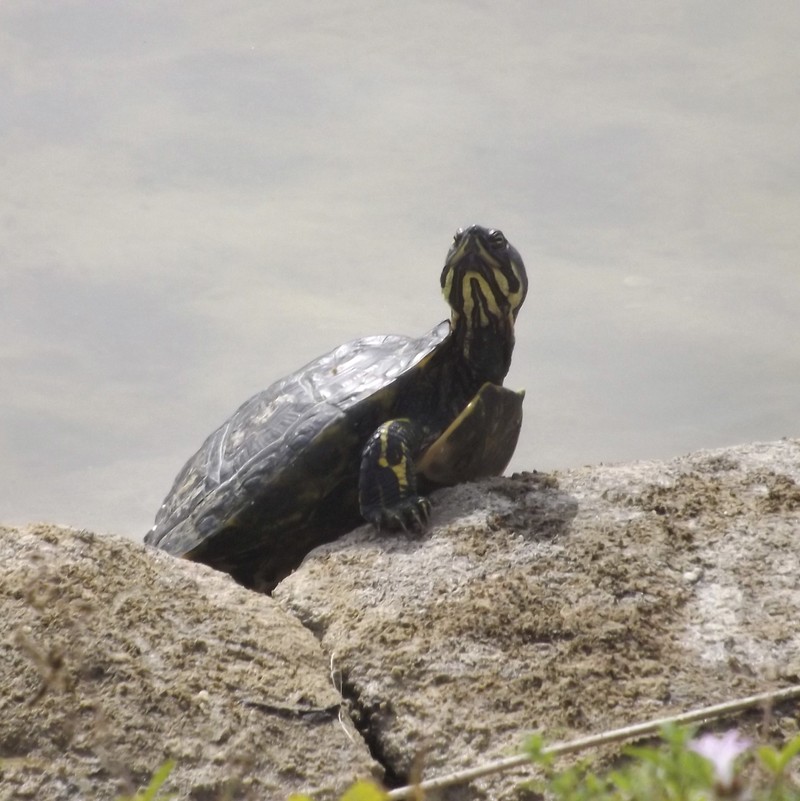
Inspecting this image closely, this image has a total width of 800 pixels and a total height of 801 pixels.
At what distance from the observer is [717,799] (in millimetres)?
1030

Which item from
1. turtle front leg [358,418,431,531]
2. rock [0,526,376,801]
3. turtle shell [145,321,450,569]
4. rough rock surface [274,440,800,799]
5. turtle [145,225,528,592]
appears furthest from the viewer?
turtle shell [145,321,450,569]

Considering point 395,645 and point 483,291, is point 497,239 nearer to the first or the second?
point 483,291

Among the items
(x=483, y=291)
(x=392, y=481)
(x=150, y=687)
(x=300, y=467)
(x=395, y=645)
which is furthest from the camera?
(x=483, y=291)

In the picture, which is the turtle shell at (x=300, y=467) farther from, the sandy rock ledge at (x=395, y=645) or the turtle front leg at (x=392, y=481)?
the sandy rock ledge at (x=395, y=645)

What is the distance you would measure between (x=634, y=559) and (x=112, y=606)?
1.47 meters

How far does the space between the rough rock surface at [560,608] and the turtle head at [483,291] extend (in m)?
1.23

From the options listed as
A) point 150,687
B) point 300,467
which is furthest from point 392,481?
point 150,687

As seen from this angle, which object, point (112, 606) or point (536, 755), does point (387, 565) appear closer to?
point (112, 606)

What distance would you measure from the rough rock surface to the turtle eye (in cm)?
141

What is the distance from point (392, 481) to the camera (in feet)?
14.7

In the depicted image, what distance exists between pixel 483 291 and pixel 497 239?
24 centimetres

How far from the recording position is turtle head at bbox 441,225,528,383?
5.32 m

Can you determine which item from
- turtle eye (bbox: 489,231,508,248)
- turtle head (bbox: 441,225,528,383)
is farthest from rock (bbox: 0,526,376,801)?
turtle eye (bbox: 489,231,508,248)

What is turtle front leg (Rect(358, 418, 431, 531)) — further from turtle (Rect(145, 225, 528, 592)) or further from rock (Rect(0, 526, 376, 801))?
rock (Rect(0, 526, 376, 801))
